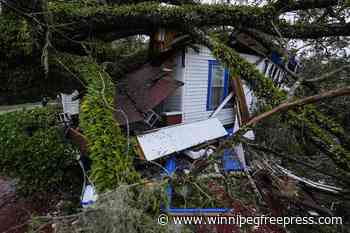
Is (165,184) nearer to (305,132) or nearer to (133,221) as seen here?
(133,221)

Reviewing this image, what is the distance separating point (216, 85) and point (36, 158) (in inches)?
237

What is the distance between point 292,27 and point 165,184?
623cm

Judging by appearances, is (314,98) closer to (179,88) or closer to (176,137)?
(176,137)

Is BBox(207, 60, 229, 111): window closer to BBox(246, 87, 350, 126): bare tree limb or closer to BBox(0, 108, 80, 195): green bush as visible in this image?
BBox(0, 108, 80, 195): green bush

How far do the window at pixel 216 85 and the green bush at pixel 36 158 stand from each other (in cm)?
482

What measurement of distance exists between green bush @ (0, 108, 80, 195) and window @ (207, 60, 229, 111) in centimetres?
482

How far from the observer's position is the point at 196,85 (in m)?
6.83

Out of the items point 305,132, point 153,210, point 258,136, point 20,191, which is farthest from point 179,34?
point 20,191

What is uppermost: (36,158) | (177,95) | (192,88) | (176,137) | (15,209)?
(192,88)

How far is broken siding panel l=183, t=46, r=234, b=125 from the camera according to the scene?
6594 mm

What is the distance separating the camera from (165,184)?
1.61 m

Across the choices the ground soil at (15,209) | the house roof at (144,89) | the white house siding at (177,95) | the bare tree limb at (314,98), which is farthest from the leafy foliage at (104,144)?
the ground soil at (15,209)

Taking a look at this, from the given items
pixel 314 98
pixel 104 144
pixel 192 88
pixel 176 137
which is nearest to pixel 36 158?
pixel 176 137

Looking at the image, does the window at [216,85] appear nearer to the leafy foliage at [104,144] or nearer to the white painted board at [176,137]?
the white painted board at [176,137]
